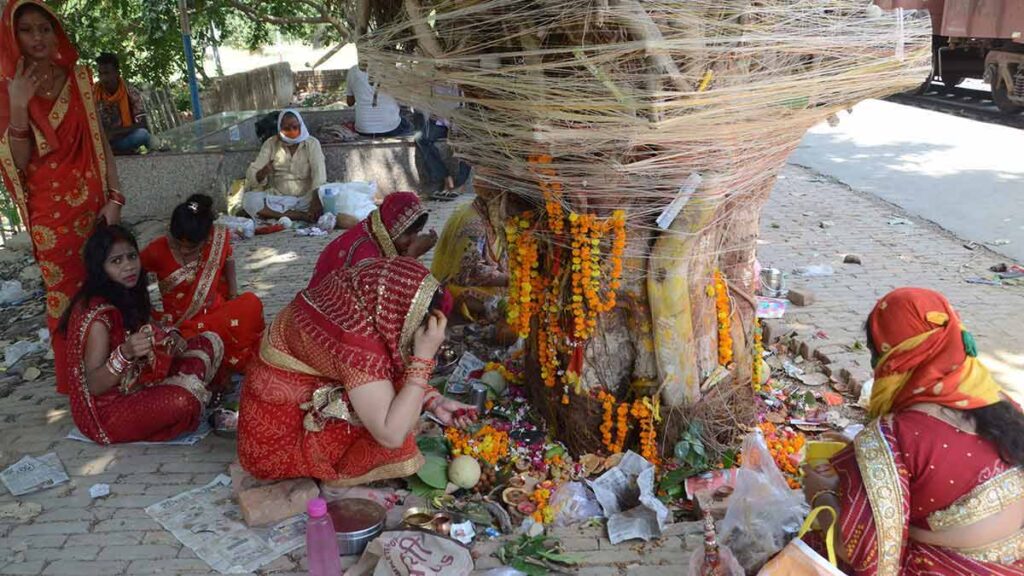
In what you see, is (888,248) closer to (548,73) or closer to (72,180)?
(548,73)

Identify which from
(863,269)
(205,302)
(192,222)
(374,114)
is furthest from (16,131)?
(863,269)

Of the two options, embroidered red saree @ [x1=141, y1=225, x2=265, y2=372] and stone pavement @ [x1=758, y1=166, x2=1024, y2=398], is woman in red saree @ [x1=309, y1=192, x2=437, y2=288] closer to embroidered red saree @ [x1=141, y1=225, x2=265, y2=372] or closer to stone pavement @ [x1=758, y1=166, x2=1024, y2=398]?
embroidered red saree @ [x1=141, y1=225, x2=265, y2=372]

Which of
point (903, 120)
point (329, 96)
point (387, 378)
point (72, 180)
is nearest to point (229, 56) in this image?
point (329, 96)

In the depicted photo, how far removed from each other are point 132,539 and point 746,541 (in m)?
2.36

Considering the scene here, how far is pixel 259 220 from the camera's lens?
8.16 m

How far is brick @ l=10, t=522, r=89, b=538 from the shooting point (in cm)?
312

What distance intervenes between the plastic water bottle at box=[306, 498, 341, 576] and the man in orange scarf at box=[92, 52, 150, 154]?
24.2ft

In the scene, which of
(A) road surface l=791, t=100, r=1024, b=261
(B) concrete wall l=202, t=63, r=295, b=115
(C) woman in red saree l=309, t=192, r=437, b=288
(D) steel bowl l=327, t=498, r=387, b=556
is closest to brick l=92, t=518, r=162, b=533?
(D) steel bowl l=327, t=498, r=387, b=556

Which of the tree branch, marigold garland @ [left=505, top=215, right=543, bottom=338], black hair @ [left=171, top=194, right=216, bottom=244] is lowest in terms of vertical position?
Answer: marigold garland @ [left=505, top=215, right=543, bottom=338]

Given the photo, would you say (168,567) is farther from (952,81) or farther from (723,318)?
(952,81)

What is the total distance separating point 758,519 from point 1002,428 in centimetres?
91

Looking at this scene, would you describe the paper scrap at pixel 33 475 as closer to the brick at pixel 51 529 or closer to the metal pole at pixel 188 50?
the brick at pixel 51 529

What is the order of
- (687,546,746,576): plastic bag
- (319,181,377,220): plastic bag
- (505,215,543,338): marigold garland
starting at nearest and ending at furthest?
(687,546,746,576): plastic bag → (505,215,543,338): marigold garland → (319,181,377,220): plastic bag

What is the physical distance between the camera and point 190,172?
333 inches
